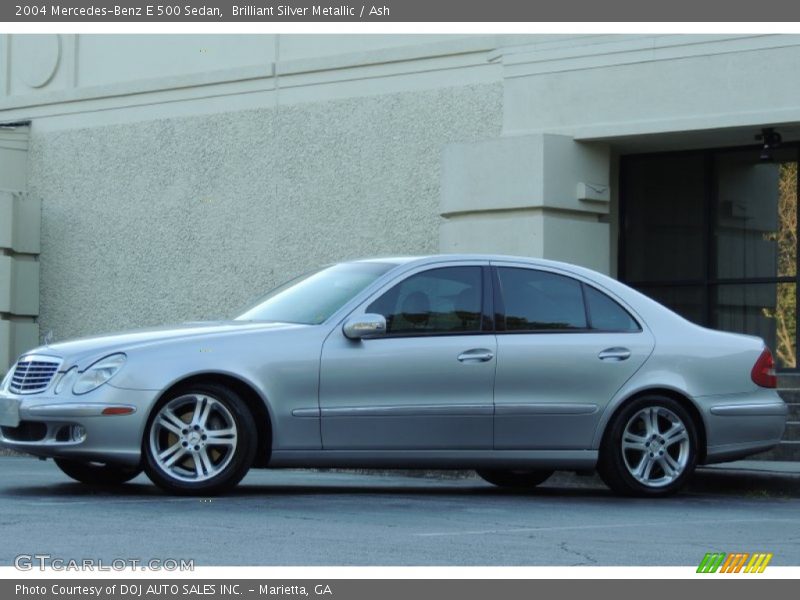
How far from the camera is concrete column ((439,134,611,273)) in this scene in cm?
1631

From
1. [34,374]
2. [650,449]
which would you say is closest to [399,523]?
[34,374]

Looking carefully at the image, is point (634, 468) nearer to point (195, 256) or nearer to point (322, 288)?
point (322, 288)

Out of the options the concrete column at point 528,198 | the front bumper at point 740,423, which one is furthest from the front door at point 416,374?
the concrete column at point 528,198

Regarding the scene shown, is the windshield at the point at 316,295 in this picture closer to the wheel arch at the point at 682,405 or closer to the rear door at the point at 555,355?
the rear door at the point at 555,355

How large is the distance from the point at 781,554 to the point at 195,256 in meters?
13.5

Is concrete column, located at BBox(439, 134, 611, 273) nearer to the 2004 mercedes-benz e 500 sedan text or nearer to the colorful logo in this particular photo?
the 2004 mercedes-benz e 500 sedan text

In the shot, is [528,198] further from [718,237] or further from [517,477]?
[517,477]

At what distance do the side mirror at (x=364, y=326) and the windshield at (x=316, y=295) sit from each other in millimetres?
215

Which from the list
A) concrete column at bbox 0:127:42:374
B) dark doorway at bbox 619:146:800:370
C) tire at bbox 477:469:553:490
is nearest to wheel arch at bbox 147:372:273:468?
tire at bbox 477:469:553:490

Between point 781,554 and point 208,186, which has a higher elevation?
point 208,186

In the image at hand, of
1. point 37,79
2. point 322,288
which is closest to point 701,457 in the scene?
point 322,288

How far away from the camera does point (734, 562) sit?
700 cm
